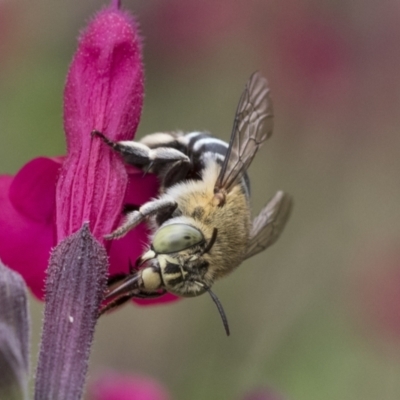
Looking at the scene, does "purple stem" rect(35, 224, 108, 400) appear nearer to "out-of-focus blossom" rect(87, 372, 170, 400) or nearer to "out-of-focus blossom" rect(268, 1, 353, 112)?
"out-of-focus blossom" rect(87, 372, 170, 400)

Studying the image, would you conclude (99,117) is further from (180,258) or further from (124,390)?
(124,390)

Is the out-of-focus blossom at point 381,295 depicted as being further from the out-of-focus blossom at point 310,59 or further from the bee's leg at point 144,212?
the bee's leg at point 144,212

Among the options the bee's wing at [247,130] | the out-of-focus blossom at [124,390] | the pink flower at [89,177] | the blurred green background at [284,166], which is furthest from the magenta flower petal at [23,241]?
the blurred green background at [284,166]

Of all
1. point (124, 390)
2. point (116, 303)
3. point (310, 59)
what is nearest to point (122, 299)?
point (116, 303)

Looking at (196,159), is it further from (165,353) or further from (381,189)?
(381,189)

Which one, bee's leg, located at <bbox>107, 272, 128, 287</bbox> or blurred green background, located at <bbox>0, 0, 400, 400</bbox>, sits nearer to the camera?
bee's leg, located at <bbox>107, 272, 128, 287</bbox>

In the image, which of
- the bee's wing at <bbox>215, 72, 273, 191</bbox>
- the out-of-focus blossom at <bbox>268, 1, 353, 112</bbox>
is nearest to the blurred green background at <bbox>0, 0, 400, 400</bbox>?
the out-of-focus blossom at <bbox>268, 1, 353, 112</bbox>
